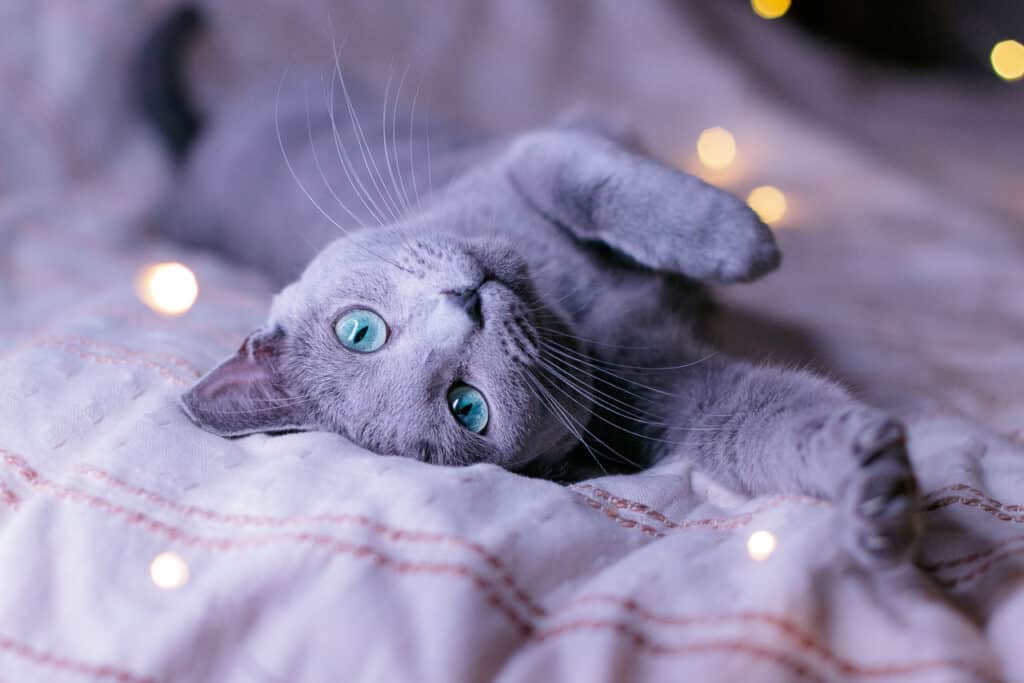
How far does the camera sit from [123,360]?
115 cm

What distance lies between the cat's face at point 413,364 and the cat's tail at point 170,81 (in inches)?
43.4

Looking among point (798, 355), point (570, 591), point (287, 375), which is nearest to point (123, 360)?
point (287, 375)

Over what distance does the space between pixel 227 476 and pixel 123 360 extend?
0.32 m

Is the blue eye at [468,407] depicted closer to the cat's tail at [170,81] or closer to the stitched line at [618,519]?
the stitched line at [618,519]

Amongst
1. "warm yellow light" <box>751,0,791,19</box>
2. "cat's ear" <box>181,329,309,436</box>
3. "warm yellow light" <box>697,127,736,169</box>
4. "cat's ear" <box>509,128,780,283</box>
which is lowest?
"cat's ear" <box>181,329,309,436</box>

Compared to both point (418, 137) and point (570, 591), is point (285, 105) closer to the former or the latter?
point (418, 137)

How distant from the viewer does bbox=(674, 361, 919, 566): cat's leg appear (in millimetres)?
760

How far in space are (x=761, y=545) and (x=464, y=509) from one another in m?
0.28

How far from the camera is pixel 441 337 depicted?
1.01m

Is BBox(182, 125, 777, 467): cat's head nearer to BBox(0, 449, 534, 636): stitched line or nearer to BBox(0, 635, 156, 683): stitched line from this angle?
BBox(0, 449, 534, 636): stitched line

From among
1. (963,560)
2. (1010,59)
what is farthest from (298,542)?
(1010,59)

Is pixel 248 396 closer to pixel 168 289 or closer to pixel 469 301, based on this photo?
pixel 469 301

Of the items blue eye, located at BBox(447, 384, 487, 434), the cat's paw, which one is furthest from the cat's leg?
blue eye, located at BBox(447, 384, 487, 434)

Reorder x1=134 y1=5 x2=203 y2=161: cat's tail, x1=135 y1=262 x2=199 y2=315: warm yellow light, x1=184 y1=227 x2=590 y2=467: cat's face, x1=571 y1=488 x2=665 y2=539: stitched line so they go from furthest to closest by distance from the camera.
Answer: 1. x1=134 y1=5 x2=203 y2=161: cat's tail
2. x1=135 y1=262 x2=199 y2=315: warm yellow light
3. x1=184 y1=227 x2=590 y2=467: cat's face
4. x1=571 y1=488 x2=665 y2=539: stitched line
